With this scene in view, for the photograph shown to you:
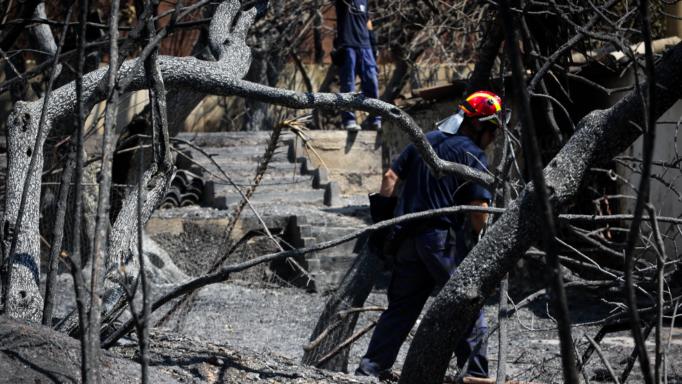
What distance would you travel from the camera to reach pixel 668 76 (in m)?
3.28

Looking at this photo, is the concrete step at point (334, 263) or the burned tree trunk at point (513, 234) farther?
the concrete step at point (334, 263)

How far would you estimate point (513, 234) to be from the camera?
11.2 feet

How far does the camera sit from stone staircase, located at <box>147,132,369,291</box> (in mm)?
10648

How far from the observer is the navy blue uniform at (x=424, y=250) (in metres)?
5.82

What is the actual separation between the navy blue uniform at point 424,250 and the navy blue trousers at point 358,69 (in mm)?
6420

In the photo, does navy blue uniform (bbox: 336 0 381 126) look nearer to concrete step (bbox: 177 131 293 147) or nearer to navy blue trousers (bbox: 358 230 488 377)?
concrete step (bbox: 177 131 293 147)

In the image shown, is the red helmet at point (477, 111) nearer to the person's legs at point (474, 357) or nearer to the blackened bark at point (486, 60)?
the blackened bark at point (486, 60)

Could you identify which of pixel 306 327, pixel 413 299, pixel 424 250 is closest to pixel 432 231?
pixel 424 250

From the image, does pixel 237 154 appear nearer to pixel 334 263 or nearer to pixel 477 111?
pixel 334 263

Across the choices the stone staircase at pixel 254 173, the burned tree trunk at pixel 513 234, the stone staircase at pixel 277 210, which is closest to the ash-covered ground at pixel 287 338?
the stone staircase at pixel 277 210

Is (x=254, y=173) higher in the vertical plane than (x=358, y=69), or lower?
lower

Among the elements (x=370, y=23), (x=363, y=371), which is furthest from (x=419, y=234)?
(x=370, y=23)

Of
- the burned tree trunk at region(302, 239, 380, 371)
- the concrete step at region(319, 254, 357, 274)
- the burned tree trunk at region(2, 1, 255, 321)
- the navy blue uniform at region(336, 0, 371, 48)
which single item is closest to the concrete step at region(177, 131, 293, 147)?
the navy blue uniform at region(336, 0, 371, 48)

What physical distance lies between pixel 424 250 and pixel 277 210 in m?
5.68
